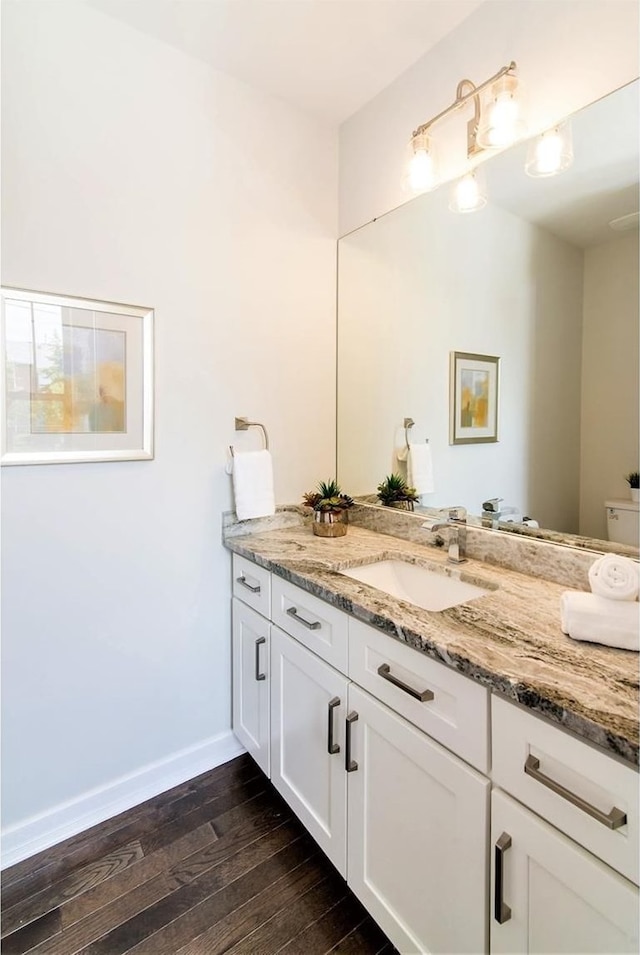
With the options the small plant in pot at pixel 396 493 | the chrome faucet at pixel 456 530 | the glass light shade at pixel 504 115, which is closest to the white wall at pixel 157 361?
the small plant in pot at pixel 396 493

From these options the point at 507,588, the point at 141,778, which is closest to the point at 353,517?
the point at 507,588

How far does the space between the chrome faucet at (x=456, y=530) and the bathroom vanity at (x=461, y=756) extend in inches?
2.2

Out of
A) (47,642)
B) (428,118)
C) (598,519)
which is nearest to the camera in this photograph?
(598,519)

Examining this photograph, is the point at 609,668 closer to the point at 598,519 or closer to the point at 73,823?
the point at 598,519

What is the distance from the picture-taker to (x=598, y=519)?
1235 mm

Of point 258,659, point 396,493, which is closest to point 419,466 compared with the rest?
point 396,493

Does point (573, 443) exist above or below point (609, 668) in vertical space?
above

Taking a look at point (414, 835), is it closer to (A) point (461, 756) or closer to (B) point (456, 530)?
(A) point (461, 756)

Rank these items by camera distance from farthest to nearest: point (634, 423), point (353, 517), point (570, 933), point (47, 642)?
point (353, 517), point (47, 642), point (634, 423), point (570, 933)

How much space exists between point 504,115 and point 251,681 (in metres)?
2.00

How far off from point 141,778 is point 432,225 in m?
2.30

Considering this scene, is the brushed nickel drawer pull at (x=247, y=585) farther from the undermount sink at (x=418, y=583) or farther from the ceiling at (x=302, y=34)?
the ceiling at (x=302, y=34)

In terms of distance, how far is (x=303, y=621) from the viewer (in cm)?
134

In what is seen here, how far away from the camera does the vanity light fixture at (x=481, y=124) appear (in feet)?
4.19
